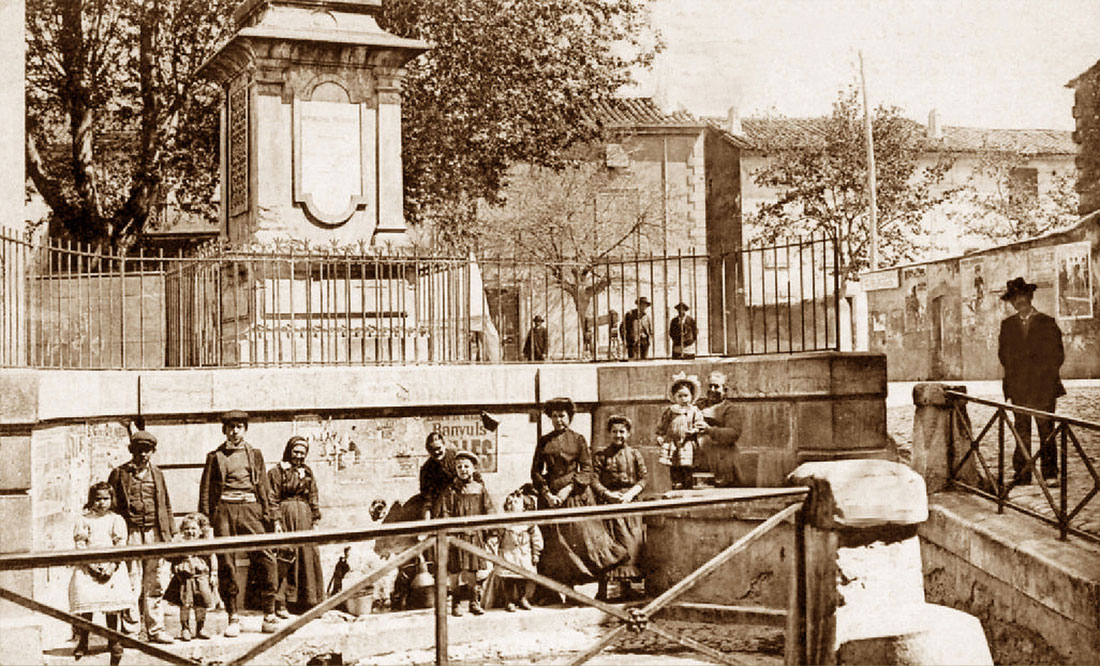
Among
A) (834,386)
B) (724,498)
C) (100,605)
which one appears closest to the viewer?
(724,498)

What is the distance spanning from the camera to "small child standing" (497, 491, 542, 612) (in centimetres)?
1077

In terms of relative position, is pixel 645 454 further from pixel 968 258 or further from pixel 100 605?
pixel 968 258

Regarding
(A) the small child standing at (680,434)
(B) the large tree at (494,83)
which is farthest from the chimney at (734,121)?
(A) the small child standing at (680,434)

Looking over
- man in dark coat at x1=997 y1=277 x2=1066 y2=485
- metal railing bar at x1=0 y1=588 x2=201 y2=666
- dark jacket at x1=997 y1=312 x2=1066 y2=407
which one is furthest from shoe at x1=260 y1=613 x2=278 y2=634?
dark jacket at x1=997 y1=312 x2=1066 y2=407

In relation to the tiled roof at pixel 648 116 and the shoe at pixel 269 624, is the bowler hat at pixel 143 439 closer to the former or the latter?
the shoe at pixel 269 624

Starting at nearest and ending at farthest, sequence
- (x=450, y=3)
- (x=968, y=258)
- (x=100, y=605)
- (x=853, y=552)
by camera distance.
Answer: (x=853, y=552) < (x=100, y=605) < (x=450, y=3) < (x=968, y=258)

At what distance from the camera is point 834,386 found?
10.5 meters

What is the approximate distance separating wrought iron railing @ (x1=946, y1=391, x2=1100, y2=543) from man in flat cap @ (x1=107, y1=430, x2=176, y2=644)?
21.3 ft

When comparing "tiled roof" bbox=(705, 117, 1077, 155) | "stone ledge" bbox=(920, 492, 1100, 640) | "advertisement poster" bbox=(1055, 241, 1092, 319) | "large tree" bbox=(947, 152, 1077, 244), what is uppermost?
"tiled roof" bbox=(705, 117, 1077, 155)

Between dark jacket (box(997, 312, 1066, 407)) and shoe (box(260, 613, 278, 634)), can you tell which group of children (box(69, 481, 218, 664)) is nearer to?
shoe (box(260, 613, 278, 634))

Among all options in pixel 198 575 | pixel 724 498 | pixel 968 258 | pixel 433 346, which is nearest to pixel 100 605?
pixel 198 575

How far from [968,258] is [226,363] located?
20030 millimetres

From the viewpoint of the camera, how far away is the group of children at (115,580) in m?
9.12

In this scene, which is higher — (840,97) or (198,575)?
(840,97)
